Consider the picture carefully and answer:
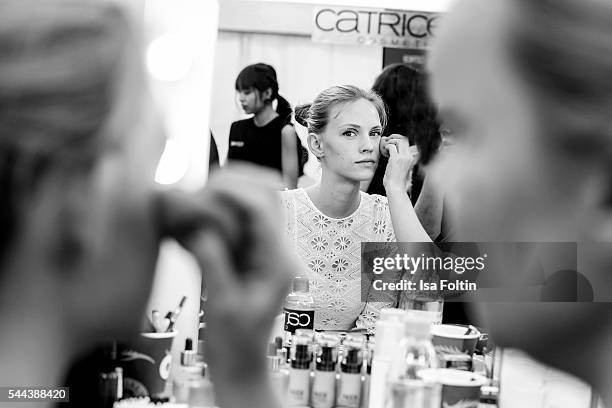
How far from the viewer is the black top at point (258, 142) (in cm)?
168

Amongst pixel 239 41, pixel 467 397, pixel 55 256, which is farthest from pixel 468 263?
pixel 239 41

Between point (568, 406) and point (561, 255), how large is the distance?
35cm

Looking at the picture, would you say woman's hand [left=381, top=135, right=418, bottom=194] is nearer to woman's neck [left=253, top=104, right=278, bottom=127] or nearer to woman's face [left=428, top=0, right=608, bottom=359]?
woman's neck [left=253, top=104, right=278, bottom=127]

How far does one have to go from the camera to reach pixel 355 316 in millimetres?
1591

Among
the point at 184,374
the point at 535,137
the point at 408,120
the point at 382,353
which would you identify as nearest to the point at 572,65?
the point at 535,137

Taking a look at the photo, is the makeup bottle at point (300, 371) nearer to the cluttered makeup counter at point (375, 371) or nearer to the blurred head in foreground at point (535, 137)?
the cluttered makeup counter at point (375, 371)

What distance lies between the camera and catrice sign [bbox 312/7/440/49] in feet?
5.80

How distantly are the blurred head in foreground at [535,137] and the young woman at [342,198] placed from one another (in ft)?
3.27

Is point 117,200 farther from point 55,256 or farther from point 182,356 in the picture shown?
point 182,356

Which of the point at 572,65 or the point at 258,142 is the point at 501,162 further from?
the point at 258,142

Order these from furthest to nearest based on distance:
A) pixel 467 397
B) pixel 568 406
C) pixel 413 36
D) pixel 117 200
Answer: pixel 413 36 < pixel 467 397 < pixel 568 406 < pixel 117 200

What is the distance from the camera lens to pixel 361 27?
1.79 metres

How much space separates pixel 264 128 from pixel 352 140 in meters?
0.24

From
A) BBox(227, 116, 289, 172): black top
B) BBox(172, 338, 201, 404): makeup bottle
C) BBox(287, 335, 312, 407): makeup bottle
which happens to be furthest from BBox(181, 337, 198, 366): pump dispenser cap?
BBox(227, 116, 289, 172): black top
